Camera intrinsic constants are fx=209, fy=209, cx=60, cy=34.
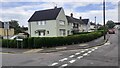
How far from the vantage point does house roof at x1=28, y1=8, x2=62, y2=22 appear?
49338 millimetres

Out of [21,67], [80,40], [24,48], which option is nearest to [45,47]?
[24,48]

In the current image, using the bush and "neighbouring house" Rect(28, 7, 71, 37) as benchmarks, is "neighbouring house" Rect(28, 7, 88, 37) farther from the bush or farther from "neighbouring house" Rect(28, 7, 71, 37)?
the bush

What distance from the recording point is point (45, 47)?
2283 cm

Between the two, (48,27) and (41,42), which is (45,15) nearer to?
(48,27)

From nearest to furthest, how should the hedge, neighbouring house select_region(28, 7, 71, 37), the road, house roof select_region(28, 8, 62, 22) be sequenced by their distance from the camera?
the road
the hedge
neighbouring house select_region(28, 7, 71, 37)
house roof select_region(28, 8, 62, 22)

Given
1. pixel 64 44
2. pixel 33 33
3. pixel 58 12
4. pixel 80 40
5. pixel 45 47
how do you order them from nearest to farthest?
1. pixel 45 47
2. pixel 64 44
3. pixel 80 40
4. pixel 58 12
5. pixel 33 33

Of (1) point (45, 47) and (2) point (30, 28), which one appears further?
(2) point (30, 28)

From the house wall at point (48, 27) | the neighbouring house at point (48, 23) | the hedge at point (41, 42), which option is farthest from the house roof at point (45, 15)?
the hedge at point (41, 42)

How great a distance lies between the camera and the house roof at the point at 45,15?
49.3m

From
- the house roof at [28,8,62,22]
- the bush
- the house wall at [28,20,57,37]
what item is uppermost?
the house roof at [28,8,62,22]

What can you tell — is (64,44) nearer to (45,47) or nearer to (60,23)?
(45,47)

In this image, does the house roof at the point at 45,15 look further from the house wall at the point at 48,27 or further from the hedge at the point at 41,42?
the hedge at the point at 41,42

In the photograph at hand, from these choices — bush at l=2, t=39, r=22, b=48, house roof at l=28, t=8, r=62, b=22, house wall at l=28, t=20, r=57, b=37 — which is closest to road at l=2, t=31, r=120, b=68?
bush at l=2, t=39, r=22, b=48

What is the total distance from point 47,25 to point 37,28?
325 centimetres
